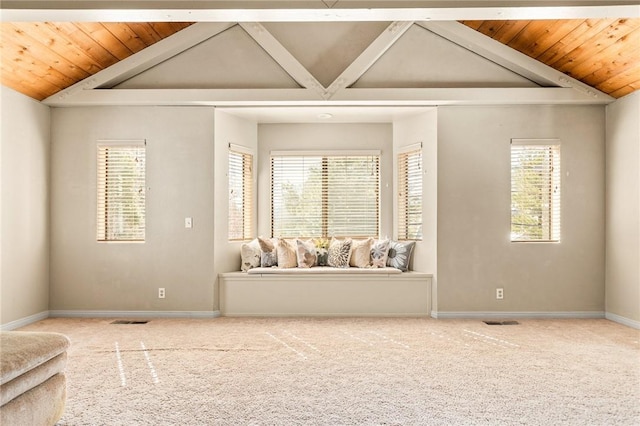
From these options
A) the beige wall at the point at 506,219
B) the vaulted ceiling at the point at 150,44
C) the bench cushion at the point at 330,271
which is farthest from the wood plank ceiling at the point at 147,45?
the bench cushion at the point at 330,271

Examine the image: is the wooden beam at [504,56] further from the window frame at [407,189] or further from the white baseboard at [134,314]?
the white baseboard at [134,314]

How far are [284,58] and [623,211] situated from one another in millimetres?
4229

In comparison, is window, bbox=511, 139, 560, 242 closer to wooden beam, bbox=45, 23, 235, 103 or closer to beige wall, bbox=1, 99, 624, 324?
beige wall, bbox=1, 99, 624, 324

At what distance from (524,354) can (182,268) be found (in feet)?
12.7

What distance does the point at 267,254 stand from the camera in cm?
647

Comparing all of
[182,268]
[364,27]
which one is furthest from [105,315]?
[364,27]

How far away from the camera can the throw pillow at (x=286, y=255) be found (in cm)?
634

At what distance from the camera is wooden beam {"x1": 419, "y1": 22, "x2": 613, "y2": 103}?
19.1 ft

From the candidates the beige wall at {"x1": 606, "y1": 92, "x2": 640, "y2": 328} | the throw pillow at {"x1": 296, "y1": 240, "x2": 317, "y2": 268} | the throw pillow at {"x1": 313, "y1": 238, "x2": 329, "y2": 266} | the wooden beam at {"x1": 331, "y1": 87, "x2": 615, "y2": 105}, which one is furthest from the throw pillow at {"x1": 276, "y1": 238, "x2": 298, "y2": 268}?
the beige wall at {"x1": 606, "y1": 92, "x2": 640, "y2": 328}

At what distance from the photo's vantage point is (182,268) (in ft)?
19.9

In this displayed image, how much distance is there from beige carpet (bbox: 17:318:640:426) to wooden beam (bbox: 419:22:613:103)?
9.05 ft

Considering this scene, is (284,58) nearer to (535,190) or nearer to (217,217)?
(217,217)

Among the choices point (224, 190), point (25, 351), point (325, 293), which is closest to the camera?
point (25, 351)

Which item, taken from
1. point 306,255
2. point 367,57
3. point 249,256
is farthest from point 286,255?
point 367,57
